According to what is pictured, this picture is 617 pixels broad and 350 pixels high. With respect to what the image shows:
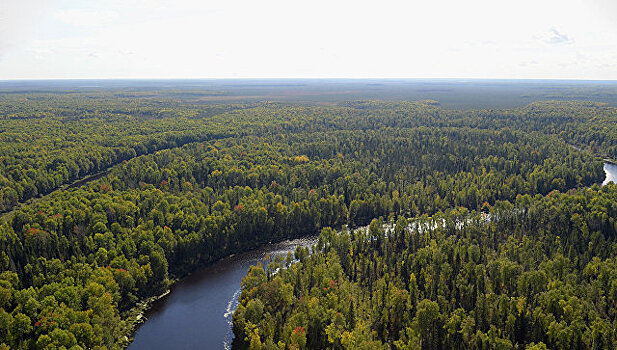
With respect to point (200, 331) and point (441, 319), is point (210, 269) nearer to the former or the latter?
point (200, 331)

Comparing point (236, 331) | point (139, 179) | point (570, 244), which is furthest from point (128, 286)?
point (570, 244)

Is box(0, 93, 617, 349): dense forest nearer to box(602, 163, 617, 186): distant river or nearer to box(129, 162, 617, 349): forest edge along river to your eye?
box(129, 162, 617, 349): forest edge along river

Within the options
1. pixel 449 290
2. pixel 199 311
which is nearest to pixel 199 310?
pixel 199 311

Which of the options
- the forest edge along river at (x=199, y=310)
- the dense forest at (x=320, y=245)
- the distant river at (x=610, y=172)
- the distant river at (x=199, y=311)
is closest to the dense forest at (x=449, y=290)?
the dense forest at (x=320, y=245)

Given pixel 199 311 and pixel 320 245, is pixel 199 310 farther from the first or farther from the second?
pixel 320 245

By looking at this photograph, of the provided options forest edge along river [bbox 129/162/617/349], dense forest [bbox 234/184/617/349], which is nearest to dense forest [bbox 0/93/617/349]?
dense forest [bbox 234/184/617/349]

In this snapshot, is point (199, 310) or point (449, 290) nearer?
point (449, 290)
